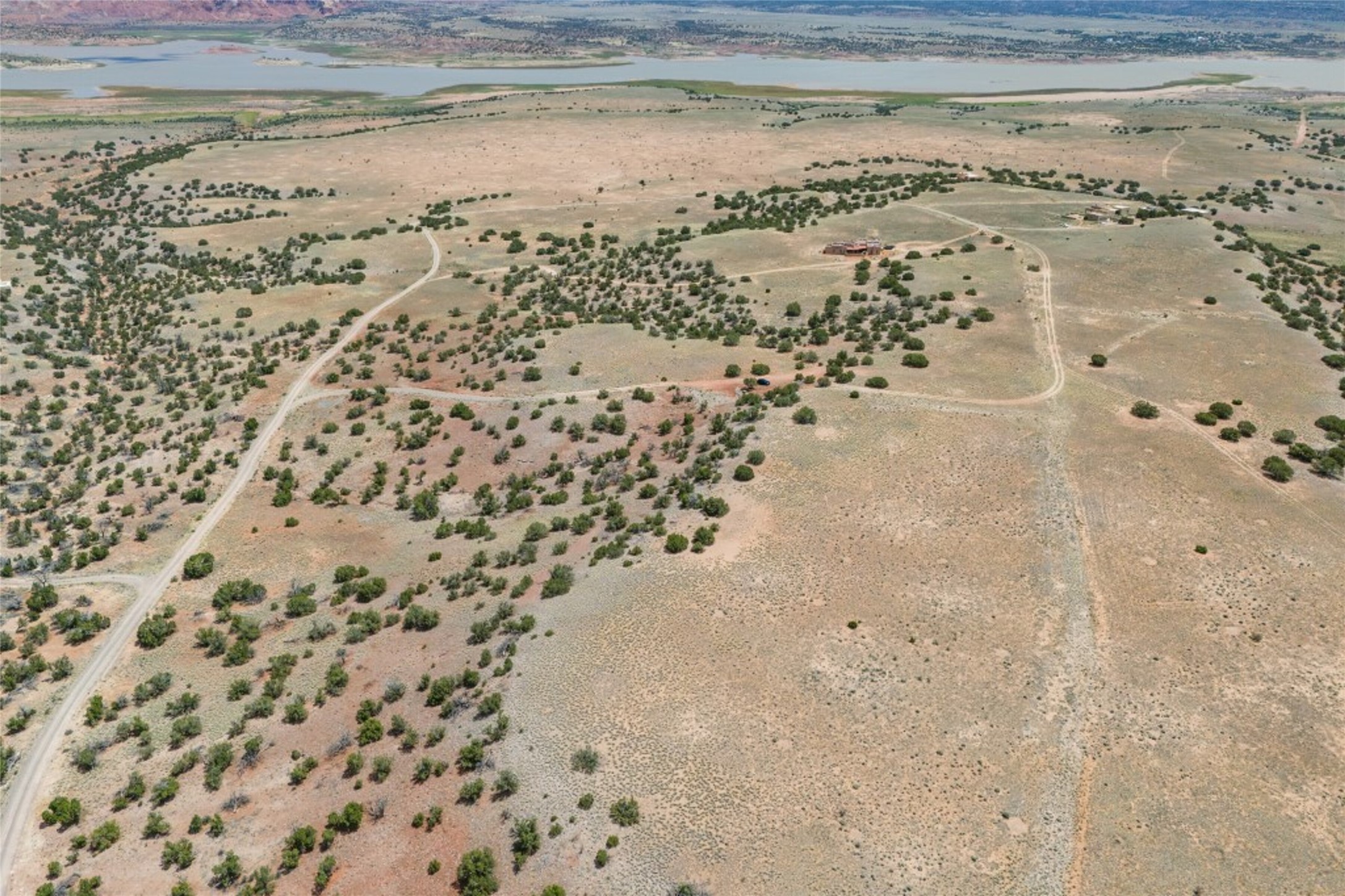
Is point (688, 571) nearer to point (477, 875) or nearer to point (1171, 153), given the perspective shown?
point (477, 875)

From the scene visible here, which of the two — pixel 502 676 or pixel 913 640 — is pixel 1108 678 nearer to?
pixel 913 640

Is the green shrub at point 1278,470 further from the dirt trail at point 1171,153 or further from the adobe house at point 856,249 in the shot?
the dirt trail at point 1171,153

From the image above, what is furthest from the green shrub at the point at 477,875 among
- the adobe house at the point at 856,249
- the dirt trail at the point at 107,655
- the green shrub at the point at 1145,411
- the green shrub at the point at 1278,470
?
the adobe house at the point at 856,249

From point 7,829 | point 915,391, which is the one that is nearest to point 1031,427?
point 915,391

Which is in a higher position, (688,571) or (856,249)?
(856,249)

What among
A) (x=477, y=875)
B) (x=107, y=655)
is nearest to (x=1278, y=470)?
(x=477, y=875)
